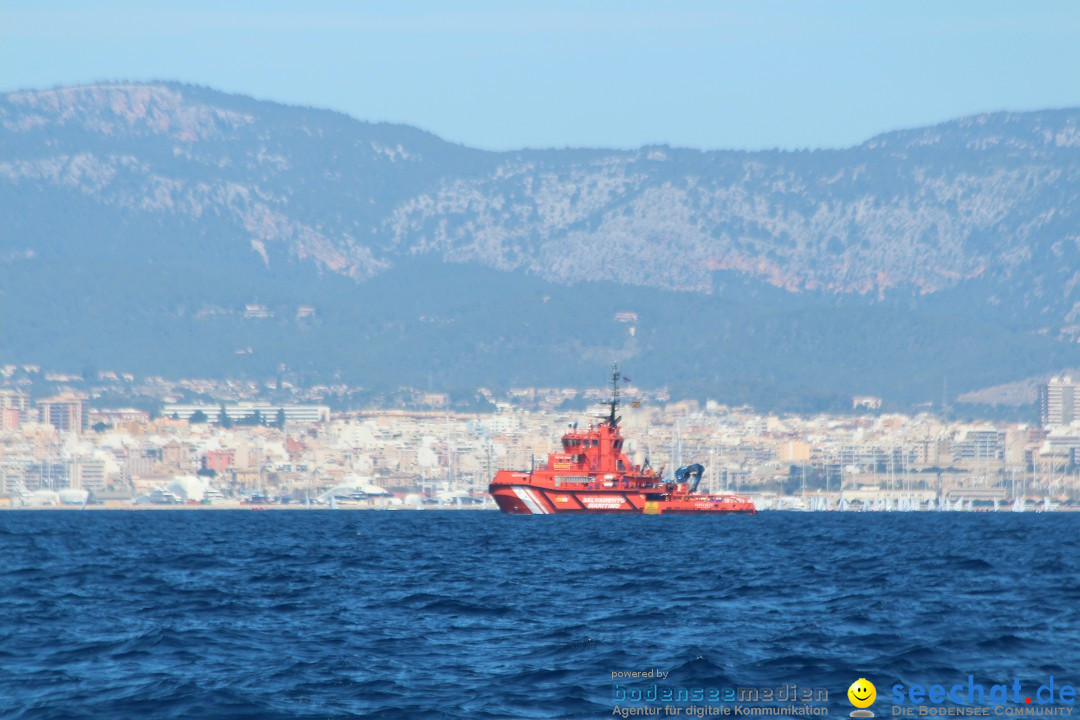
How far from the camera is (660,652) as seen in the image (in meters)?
41.3

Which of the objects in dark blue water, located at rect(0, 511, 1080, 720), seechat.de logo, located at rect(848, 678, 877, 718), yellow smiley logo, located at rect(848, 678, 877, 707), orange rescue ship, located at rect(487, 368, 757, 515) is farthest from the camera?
orange rescue ship, located at rect(487, 368, 757, 515)

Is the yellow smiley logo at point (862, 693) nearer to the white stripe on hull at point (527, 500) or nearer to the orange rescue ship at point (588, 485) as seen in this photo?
the orange rescue ship at point (588, 485)

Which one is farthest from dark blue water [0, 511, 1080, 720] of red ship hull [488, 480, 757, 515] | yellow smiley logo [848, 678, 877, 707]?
red ship hull [488, 480, 757, 515]

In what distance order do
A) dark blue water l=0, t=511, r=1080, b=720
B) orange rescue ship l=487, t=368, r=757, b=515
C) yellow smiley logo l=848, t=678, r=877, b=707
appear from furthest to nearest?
1. orange rescue ship l=487, t=368, r=757, b=515
2. dark blue water l=0, t=511, r=1080, b=720
3. yellow smiley logo l=848, t=678, r=877, b=707

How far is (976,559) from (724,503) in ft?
271

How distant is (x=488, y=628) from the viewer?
152ft

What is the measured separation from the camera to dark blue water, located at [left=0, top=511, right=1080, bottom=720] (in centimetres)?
3653

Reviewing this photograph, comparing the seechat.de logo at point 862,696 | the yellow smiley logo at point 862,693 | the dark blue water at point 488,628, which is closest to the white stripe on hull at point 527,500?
the dark blue water at point 488,628

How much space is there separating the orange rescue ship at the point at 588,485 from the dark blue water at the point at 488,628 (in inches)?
2429

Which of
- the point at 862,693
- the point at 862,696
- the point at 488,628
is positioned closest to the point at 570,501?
the point at 488,628

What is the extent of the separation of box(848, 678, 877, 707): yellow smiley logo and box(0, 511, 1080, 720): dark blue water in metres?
0.31

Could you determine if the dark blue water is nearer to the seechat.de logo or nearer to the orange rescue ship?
the seechat.de logo

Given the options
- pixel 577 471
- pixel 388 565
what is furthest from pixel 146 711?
pixel 577 471

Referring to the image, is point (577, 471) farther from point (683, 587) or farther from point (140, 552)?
point (683, 587)
